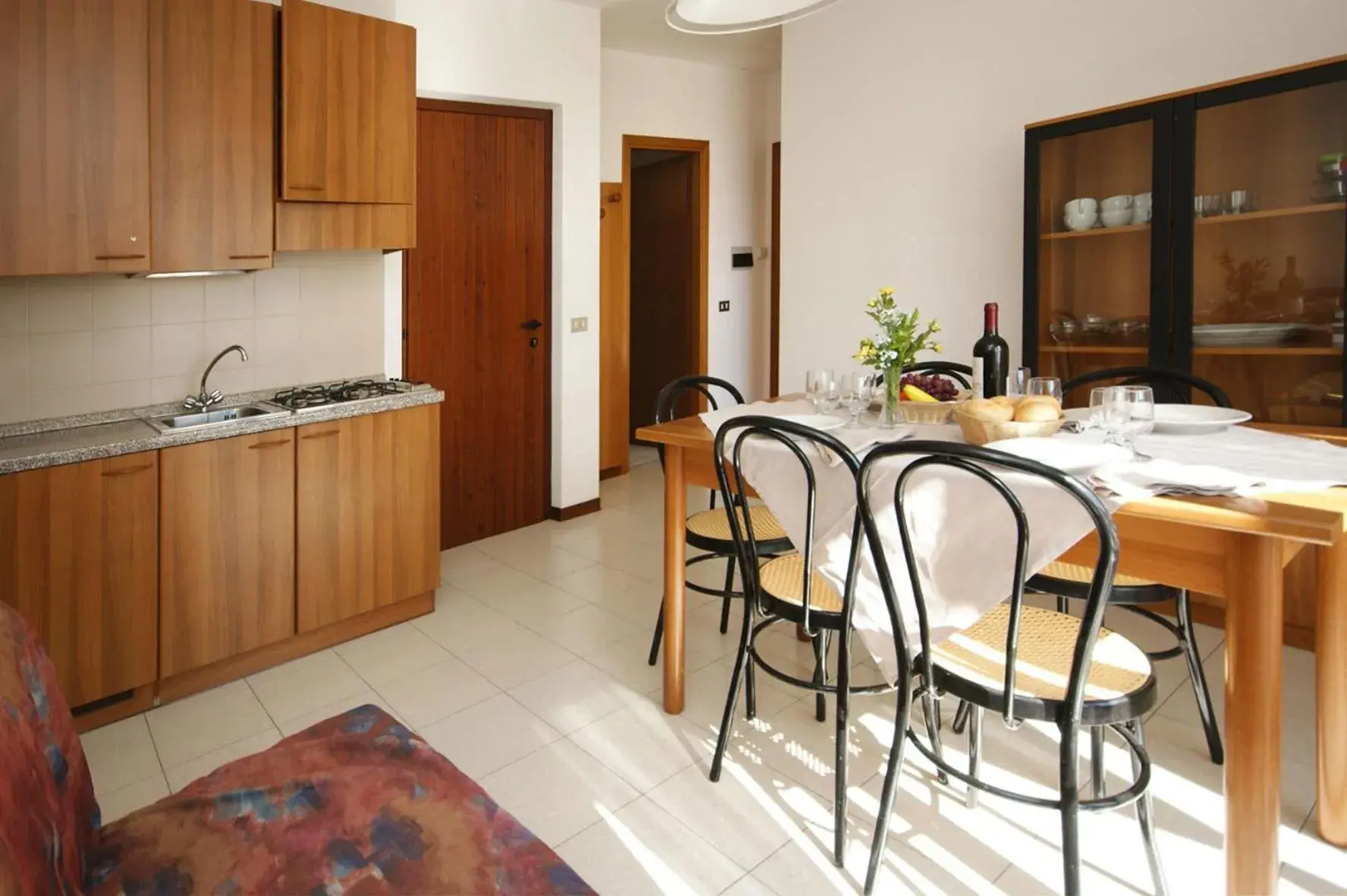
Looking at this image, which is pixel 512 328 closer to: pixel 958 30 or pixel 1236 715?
pixel 958 30

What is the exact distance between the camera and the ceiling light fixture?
196 cm

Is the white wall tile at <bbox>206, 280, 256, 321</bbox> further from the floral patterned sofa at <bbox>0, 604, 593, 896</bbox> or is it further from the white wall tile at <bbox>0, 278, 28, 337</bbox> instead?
the floral patterned sofa at <bbox>0, 604, 593, 896</bbox>

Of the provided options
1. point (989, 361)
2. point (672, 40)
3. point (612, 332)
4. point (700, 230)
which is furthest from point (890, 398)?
point (700, 230)

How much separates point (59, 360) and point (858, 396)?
261 centimetres

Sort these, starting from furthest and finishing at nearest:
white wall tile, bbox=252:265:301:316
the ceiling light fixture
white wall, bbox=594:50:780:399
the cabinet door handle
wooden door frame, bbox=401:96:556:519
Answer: white wall, bbox=594:50:780:399 → wooden door frame, bbox=401:96:556:519 → white wall tile, bbox=252:265:301:316 → the cabinet door handle → the ceiling light fixture

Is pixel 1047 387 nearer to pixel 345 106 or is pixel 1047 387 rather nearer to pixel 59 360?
pixel 345 106

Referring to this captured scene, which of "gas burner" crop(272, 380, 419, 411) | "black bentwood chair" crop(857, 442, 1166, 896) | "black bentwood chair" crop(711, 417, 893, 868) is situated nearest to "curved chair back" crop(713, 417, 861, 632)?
"black bentwood chair" crop(711, 417, 893, 868)

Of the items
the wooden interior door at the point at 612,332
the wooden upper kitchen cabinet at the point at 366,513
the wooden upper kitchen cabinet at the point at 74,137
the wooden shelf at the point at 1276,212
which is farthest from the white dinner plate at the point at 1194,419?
the wooden interior door at the point at 612,332

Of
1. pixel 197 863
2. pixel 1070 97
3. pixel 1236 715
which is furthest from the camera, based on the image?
pixel 1070 97

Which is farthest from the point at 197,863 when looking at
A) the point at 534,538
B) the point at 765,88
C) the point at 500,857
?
the point at 765,88

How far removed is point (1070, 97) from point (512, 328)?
2.81 meters

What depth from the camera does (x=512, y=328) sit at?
473 cm

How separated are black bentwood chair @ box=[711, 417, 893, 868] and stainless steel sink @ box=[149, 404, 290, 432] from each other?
67.6 inches

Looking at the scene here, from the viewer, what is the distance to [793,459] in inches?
86.4
